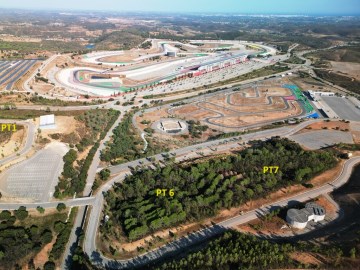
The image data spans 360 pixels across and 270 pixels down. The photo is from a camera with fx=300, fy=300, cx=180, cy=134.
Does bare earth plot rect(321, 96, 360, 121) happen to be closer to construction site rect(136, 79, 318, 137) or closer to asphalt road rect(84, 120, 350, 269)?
construction site rect(136, 79, 318, 137)

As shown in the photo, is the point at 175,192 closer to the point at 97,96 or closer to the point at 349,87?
the point at 97,96

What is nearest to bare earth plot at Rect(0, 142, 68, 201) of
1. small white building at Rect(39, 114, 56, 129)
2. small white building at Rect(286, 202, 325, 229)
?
small white building at Rect(39, 114, 56, 129)

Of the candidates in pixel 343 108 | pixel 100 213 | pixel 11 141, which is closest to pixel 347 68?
pixel 343 108

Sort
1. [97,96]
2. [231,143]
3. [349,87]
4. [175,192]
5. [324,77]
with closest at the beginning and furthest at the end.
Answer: [175,192], [231,143], [97,96], [349,87], [324,77]

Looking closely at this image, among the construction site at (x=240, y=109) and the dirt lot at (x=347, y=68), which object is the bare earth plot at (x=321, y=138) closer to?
the construction site at (x=240, y=109)

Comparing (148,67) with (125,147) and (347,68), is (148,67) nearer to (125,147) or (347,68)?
(125,147)

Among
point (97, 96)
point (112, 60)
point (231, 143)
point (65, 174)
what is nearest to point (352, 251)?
point (231, 143)
